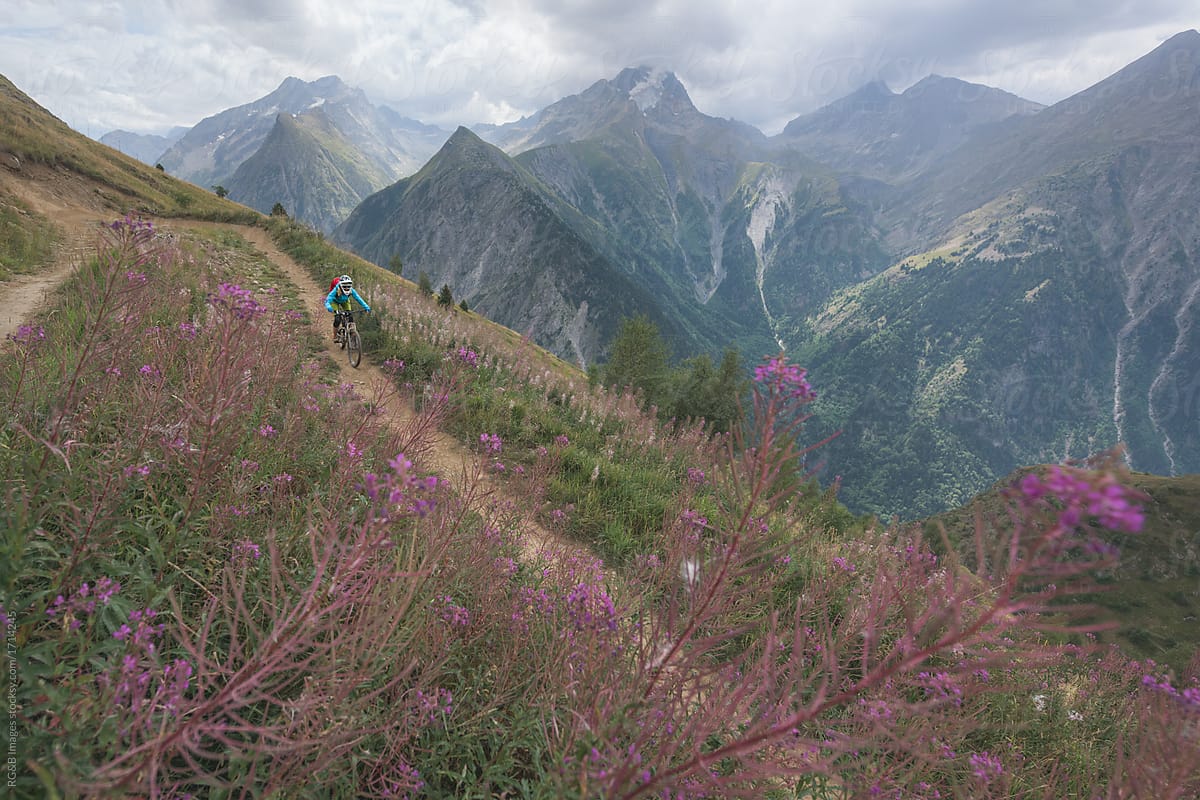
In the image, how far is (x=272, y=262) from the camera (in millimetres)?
18562

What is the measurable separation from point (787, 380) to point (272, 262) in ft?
68.9

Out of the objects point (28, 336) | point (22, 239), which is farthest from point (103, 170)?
point (28, 336)

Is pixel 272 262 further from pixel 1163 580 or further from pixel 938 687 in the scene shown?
pixel 1163 580

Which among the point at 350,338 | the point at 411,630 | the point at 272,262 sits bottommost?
the point at 411,630

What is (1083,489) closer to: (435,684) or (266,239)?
(435,684)

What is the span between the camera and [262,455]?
4590mm

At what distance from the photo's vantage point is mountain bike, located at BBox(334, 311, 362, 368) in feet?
36.0

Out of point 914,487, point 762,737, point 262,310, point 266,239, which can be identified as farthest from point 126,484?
point 914,487

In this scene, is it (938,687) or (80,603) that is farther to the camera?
→ (938,687)

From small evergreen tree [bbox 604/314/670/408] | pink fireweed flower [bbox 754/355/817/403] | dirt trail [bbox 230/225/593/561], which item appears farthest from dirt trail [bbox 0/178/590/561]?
small evergreen tree [bbox 604/314/670/408]

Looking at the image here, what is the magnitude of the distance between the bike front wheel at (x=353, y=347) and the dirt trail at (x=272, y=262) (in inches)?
7.0

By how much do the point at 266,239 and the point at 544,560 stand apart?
24661 millimetres

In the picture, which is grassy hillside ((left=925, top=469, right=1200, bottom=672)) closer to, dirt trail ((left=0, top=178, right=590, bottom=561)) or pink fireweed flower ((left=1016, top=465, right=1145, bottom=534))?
dirt trail ((left=0, top=178, right=590, bottom=561))

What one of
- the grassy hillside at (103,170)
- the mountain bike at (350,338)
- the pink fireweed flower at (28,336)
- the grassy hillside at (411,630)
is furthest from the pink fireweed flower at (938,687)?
the grassy hillside at (103,170)
